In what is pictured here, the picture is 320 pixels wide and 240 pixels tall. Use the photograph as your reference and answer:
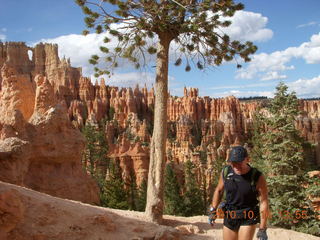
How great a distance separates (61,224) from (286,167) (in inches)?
348

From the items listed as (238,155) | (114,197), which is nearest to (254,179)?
(238,155)

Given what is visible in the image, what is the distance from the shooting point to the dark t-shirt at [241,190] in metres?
3.68

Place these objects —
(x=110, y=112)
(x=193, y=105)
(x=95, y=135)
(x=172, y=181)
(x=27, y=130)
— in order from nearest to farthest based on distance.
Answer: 1. (x=27, y=130)
2. (x=172, y=181)
3. (x=95, y=135)
4. (x=110, y=112)
5. (x=193, y=105)

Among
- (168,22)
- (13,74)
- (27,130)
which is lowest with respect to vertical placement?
(27,130)

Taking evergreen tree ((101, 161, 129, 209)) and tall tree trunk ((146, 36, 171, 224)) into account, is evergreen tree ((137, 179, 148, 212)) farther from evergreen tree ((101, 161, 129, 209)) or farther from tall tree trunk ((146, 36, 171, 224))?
tall tree trunk ((146, 36, 171, 224))

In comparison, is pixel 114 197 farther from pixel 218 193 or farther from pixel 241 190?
pixel 241 190

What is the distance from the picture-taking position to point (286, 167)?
1180 cm

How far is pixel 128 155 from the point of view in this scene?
1337 inches

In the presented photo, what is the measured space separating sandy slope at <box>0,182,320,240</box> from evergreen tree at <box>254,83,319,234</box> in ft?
17.0

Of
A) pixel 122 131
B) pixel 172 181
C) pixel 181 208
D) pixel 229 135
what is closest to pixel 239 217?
pixel 181 208

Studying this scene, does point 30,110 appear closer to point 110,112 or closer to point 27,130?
point 27,130

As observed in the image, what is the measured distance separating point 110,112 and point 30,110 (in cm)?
5092

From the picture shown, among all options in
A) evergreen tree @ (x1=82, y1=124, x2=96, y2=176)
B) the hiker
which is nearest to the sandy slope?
the hiker

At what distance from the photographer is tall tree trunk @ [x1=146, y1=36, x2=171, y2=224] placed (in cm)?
762
